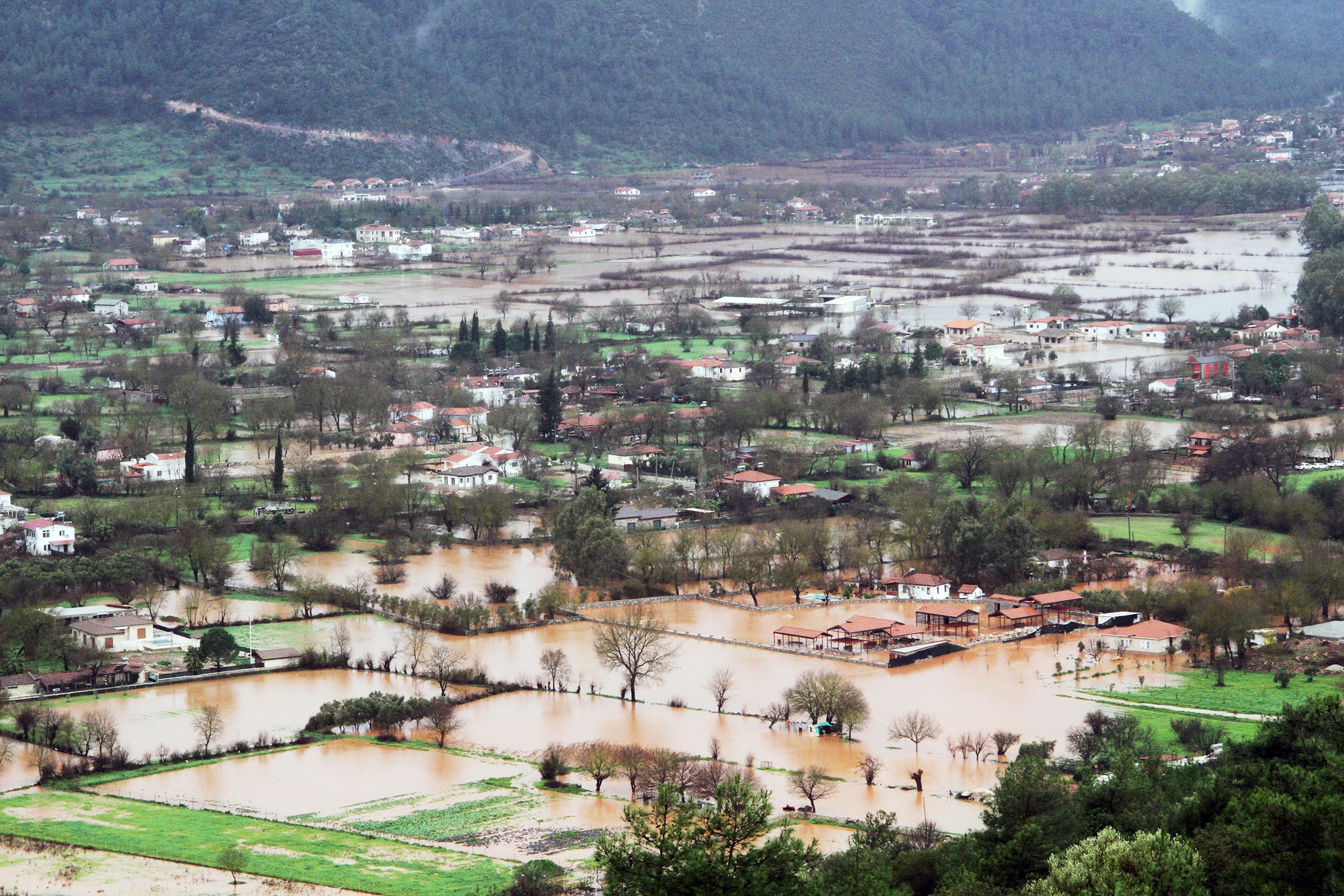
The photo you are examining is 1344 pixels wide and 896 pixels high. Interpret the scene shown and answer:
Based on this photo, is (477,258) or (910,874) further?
(477,258)

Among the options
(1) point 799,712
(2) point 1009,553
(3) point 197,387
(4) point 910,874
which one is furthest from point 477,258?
(4) point 910,874

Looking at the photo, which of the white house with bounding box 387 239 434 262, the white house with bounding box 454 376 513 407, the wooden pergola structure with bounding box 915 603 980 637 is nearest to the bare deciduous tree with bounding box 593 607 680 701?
the wooden pergola structure with bounding box 915 603 980 637

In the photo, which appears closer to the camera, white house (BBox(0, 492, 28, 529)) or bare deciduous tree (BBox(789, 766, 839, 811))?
bare deciduous tree (BBox(789, 766, 839, 811))

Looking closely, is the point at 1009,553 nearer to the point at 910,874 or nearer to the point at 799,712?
the point at 799,712

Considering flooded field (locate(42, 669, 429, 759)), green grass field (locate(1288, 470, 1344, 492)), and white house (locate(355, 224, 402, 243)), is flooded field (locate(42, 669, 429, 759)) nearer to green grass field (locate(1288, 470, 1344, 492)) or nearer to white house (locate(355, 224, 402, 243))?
green grass field (locate(1288, 470, 1344, 492))

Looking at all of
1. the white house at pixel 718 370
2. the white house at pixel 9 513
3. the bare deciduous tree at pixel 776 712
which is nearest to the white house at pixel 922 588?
the bare deciduous tree at pixel 776 712

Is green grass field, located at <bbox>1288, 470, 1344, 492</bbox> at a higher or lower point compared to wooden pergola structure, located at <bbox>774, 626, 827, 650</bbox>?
higher
